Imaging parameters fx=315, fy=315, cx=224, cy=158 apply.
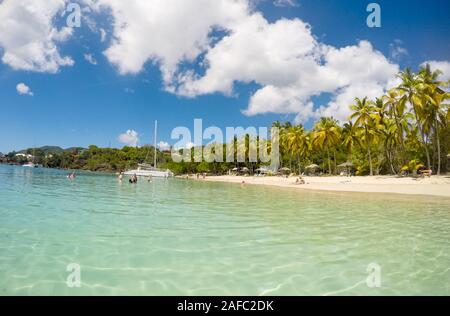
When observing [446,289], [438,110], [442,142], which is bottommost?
[446,289]

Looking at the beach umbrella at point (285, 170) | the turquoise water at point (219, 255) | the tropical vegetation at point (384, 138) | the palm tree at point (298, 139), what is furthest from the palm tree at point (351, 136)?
the turquoise water at point (219, 255)

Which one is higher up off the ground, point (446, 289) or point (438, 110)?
point (438, 110)

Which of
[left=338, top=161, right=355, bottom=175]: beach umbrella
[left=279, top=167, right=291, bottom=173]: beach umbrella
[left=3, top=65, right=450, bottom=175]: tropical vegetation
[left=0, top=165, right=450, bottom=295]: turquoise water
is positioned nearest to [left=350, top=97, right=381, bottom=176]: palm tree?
[left=3, top=65, right=450, bottom=175]: tropical vegetation

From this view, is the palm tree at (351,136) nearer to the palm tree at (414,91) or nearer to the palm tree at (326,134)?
the palm tree at (326,134)

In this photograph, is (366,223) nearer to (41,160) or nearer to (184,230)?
(184,230)

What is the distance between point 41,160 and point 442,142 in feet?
654

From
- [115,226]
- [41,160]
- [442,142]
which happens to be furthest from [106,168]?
[115,226]

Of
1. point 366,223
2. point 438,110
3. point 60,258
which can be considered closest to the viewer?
point 60,258

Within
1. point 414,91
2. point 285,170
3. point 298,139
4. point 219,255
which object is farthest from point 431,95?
point 285,170

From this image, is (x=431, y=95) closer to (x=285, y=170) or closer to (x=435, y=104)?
(x=435, y=104)

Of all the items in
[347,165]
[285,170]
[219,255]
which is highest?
[347,165]

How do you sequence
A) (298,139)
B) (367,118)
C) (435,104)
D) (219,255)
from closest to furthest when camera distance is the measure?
(219,255), (435,104), (367,118), (298,139)
